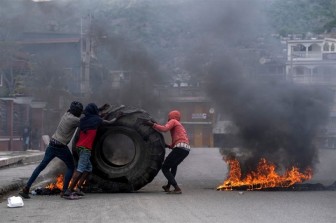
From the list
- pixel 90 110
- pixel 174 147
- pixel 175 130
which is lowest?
pixel 174 147

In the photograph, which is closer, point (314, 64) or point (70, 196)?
point (70, 196)

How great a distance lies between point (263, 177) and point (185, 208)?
3.13 meters

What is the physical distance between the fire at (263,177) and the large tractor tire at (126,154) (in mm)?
1534

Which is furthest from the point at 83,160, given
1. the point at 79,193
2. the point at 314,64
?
the point at 314,64

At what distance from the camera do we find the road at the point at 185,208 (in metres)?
7.97

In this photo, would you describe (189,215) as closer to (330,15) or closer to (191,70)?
(191,70)

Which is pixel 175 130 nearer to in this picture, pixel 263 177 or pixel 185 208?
pixel 263 177

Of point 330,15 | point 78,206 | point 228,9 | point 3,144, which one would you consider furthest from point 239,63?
point 3,144

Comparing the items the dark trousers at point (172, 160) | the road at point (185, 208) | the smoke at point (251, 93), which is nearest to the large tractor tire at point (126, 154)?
the dark trousers at point (172, 160)

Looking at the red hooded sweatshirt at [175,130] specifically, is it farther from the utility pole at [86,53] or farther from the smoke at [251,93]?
the utility pole at [86,53]

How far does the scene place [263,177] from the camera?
11.6 meters

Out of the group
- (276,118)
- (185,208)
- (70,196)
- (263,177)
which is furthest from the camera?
(276,118)

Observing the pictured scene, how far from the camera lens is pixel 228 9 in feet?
42.9

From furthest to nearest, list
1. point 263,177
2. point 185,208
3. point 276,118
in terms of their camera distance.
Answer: point 276,118 → point 263,177 → point 185,208
